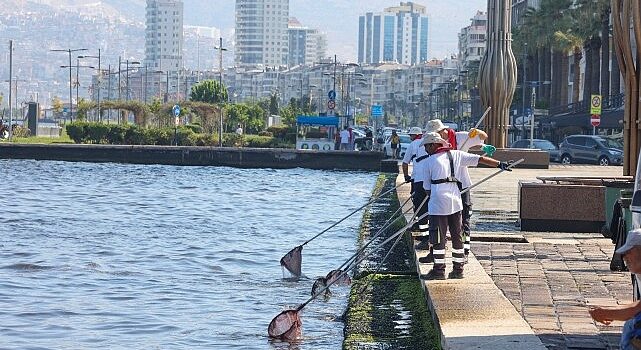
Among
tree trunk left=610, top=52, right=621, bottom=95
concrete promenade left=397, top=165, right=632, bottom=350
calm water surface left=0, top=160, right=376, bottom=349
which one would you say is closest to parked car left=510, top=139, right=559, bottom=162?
tree trunk left=610, top=52, right=621, bottom=95

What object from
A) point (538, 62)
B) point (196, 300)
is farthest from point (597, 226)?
point (538, 62)

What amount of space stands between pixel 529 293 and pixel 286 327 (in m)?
2.31

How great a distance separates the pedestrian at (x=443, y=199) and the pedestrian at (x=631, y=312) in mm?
6473

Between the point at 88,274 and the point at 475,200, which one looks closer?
the point at 88,274

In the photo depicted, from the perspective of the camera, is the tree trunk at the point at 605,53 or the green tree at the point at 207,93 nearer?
the tree trunk at the point at 605,53

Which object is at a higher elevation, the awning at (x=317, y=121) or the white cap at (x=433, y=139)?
A: the white cap at (x=433, y=139)

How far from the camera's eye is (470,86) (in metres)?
139

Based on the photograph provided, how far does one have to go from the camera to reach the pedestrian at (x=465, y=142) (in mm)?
14766

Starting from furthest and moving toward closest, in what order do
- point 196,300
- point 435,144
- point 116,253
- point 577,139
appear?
point 577,139, point 116,253, point 196,300, point 435,144

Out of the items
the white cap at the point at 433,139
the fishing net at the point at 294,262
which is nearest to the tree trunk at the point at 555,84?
the fishing net at the point at 294,262

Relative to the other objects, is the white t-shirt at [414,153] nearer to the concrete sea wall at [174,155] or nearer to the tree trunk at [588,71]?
the concrete sea wall at [174,155]

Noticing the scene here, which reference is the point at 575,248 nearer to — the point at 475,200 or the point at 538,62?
the point at 475,200

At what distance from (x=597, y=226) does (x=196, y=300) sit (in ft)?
19.3

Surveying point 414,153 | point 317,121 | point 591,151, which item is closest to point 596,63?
point 317,121
